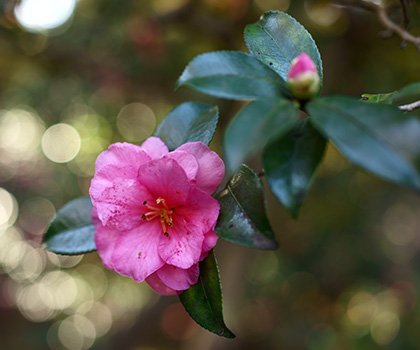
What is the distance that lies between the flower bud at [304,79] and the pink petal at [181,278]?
0.29m

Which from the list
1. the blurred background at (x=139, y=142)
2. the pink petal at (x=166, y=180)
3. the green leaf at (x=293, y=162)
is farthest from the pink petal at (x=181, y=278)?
the blurred background at (x=139, y=142)

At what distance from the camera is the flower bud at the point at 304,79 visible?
48 cm

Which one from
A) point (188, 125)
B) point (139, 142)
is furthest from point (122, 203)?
point (139, 142)

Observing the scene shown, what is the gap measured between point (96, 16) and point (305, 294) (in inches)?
109

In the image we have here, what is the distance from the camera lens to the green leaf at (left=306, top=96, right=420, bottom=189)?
1.24 ft

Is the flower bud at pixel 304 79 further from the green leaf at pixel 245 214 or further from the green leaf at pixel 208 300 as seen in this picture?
the green leaf at pixel 208 300

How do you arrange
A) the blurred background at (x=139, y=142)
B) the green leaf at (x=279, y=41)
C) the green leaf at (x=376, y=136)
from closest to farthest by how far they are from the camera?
the green leaf at (x=376, y=136)
the green leaf at (x=279, y=41)
the blurred background at (x=139, y=142)

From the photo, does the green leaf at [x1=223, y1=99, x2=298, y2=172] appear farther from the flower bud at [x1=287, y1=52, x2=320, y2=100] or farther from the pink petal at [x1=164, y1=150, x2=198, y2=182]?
the pink petal at [x1=164, y1=150, x2=198, y2=182]

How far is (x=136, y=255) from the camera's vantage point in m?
0.61

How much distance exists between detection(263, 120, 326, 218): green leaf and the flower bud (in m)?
0.04

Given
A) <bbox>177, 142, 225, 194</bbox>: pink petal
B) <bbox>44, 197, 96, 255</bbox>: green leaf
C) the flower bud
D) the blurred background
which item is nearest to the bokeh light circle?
the blurred background

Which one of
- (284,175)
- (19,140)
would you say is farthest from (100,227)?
(19,140)

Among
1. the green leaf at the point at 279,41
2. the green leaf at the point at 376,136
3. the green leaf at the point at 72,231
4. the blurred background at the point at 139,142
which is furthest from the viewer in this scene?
the blurred background at the point at 139,142

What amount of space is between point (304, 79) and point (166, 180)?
0.24 meters
